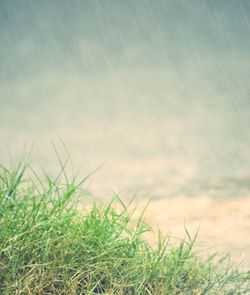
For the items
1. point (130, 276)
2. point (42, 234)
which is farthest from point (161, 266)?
point (42, 234)

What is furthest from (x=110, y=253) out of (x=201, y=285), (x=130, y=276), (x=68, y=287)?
(x=201, y=285)

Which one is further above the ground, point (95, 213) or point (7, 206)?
point (95, 213)

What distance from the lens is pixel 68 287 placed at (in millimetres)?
4156

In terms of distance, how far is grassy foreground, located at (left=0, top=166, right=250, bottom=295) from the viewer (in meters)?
4.09

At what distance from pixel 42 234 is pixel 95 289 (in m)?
0.63

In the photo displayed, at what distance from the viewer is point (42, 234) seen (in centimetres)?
429

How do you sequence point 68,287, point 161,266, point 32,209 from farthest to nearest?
point 161,266, point 32,209, point 68,287

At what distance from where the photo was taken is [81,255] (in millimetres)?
4406

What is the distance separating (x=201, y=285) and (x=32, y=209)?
1.76 m

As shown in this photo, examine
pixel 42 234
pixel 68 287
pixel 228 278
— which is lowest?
pixel 68 287

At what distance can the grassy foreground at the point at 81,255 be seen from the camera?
4.09 metres

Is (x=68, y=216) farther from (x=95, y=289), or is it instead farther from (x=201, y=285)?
(x=201, y=285)

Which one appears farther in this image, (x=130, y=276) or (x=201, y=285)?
(x=201, y=285)

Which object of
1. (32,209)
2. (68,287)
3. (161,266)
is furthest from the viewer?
(161,266)
